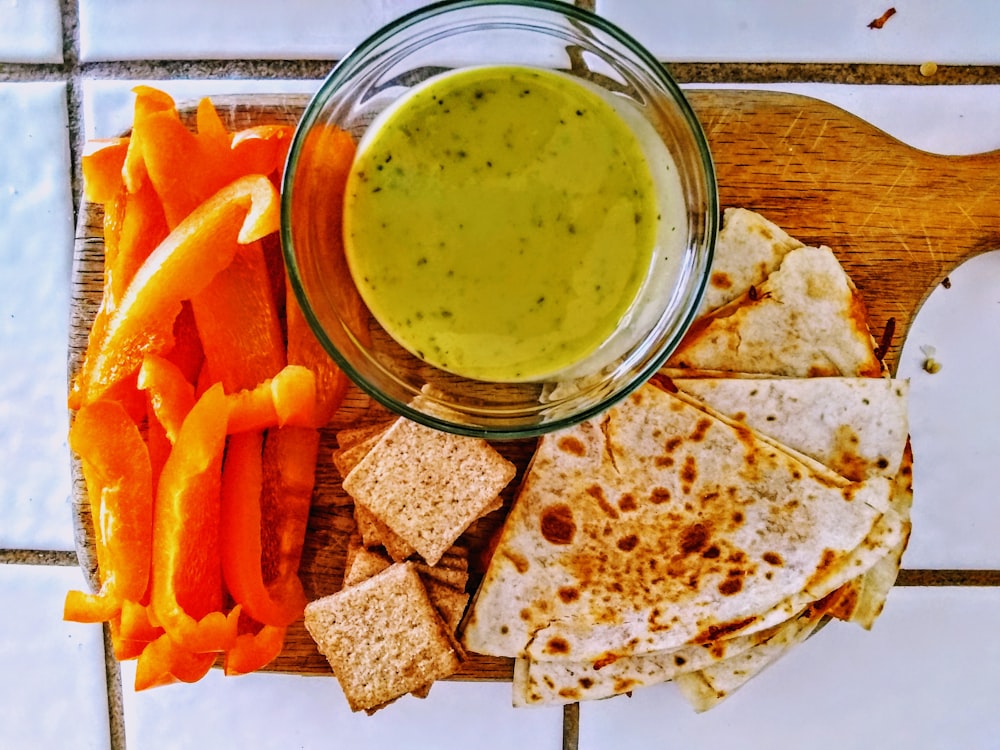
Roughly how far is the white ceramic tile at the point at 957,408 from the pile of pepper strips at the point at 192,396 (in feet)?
3.56

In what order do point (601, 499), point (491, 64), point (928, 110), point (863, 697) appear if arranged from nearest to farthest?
point (491, 64), point (601, 499), point (928, 110), point (863, 697)

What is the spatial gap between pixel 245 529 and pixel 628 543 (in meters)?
0.64

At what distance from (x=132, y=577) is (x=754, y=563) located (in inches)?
40.8

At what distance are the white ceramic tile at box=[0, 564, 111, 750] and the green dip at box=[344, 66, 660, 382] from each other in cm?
94

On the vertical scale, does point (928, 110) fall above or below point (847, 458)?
above

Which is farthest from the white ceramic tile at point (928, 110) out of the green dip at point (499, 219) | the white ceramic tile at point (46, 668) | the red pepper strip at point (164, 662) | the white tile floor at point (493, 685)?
the white ceramic tile at point (46, 668)

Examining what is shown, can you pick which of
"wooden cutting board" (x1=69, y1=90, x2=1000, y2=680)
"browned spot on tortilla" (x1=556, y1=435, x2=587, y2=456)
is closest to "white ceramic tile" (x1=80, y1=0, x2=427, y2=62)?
"wooden cutting board" (x1=69, y1=90, x2=1000, y2=680)

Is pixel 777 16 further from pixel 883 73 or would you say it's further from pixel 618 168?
pixel 618 168

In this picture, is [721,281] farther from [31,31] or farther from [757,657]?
[31,31]

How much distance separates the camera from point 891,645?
1.74 metres

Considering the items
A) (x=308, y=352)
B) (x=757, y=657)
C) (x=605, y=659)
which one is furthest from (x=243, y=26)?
(x=757, y=657)

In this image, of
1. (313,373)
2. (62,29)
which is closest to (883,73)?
(313,373)

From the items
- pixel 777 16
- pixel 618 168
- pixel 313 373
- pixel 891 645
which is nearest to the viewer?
pixel 618 168

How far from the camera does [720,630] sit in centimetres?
153
